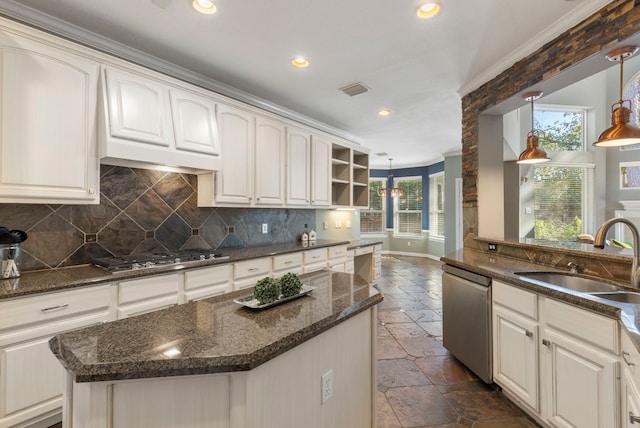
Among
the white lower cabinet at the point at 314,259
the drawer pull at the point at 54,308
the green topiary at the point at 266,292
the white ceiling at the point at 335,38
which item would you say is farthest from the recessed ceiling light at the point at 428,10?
the drawer pull at the point at 54,308

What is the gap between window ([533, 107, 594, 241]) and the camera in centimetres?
594

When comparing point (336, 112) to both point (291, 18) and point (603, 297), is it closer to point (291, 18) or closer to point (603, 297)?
point (291, 18)

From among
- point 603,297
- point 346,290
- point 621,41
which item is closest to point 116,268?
point 346,290

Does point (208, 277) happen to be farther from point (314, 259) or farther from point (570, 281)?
point (570, 281)

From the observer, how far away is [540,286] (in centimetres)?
179

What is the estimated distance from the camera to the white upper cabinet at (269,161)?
339cm

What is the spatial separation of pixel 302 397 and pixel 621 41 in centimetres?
270

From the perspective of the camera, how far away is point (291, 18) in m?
2.10

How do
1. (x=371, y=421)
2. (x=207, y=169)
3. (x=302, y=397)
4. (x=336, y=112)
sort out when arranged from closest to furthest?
(x=302, y=397) < (x=371, y=421) < (x=207, y=169) < (x=336, y=112)

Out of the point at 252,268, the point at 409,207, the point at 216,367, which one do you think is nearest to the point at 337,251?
the point at 252,268

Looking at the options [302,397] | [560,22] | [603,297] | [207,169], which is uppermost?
[560,22]

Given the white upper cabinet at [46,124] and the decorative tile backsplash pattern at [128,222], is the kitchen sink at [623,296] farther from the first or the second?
the white upper cabinet at [46,124]

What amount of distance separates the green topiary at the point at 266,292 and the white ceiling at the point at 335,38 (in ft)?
6.00

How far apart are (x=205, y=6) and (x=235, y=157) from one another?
1.43 meters
